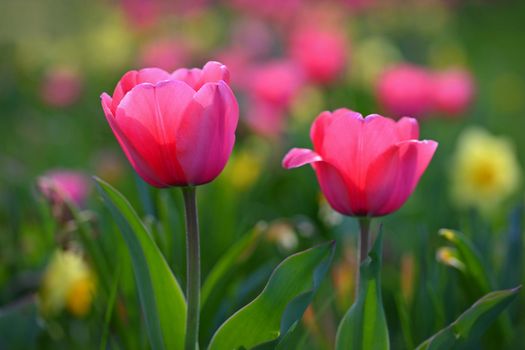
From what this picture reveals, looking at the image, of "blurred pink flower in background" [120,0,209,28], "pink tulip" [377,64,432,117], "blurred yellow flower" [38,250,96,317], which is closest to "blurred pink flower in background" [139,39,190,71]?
"pink tulip" [377,64,432,117]

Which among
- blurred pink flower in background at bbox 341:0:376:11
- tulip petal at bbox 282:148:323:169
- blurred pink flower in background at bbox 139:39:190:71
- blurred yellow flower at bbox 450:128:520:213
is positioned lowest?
blurred yellow flower at bbox 450:128:520:213

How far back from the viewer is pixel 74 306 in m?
1.28

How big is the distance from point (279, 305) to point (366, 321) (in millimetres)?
90

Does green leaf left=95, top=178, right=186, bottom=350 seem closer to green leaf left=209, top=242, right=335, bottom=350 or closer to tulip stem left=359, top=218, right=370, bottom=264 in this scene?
green leaf left=209, top=242, right=335, bottom=350

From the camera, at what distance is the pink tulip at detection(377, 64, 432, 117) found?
236 centimetres

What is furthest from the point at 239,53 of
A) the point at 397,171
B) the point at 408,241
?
the point at 397,171

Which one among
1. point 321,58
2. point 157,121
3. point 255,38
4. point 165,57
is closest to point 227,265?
point 157,121

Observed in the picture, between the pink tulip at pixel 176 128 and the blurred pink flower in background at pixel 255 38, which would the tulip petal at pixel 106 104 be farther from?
the blurred pink flower in background at pixel 255 38

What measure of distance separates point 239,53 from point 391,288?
1.81 m

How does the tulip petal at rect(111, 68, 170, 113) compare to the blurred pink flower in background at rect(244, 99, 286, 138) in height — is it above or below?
above

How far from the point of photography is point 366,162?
33.7 inches

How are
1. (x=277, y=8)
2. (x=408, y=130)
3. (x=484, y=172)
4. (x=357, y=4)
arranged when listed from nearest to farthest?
(x=408, y=130) → (x=484, y=172) → (x=277, y=8) → (x=357, y=4)

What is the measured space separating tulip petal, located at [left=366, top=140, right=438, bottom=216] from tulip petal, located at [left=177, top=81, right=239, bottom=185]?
162mm

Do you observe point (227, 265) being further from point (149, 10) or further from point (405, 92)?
point (149, 10)
